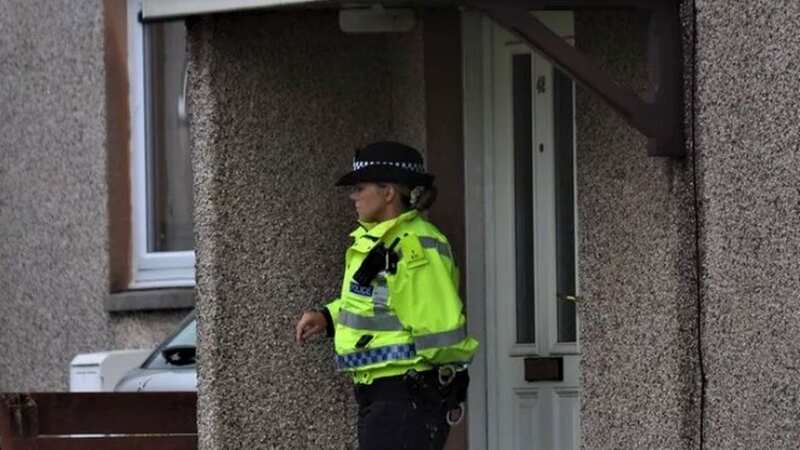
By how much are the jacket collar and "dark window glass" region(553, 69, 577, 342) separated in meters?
0.90

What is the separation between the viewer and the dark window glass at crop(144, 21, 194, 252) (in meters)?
13.5

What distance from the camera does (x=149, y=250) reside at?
1360cm

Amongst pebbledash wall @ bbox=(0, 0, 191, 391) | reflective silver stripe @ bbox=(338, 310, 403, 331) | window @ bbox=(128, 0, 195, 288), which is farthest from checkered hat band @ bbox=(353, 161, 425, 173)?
window @ bbox=(128, 0, 195, 288)

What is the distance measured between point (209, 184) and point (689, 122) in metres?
1.88

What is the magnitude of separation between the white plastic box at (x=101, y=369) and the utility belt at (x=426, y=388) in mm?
4439

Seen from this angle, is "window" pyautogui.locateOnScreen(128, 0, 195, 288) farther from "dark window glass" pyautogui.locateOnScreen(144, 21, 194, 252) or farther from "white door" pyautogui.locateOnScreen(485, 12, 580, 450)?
"white door" pyautogui.locateOnScreen(485, 12, 580, 450)

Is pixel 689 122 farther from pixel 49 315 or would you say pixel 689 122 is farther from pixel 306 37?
pixel 49 315

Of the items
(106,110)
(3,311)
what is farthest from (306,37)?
(3,311)

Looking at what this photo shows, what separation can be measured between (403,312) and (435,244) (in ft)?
0.96

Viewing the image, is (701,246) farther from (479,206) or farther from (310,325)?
(479,206)

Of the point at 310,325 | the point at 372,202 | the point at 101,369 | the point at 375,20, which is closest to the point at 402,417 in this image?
the point at 310,325

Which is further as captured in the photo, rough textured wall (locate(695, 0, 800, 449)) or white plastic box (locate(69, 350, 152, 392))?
white plastic box (locate(69, 350, 152, 392))

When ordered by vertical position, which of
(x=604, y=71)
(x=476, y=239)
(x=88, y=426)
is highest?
(x=604, y=71)

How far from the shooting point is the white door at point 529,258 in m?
7.73
